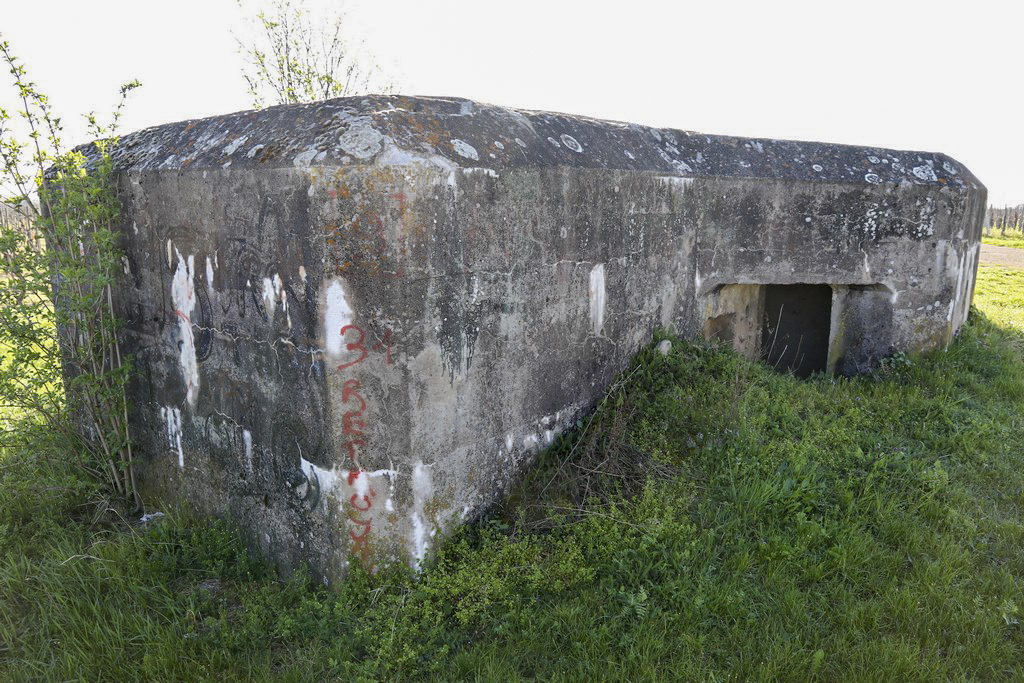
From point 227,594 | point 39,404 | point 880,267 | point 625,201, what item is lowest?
point 227,594

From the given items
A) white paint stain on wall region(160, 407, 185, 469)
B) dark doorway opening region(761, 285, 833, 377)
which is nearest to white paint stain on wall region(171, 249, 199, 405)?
white paint stain on wall region(160, 407, 185, 469)

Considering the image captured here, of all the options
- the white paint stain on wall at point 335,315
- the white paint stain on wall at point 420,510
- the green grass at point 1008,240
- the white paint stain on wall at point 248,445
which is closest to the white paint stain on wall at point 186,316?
the white paint stain on wall at point 248,445

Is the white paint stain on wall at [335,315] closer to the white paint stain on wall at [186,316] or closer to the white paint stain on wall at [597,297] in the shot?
the white paint stain on wall at [186,316]

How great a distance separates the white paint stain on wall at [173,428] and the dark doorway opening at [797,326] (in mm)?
4283

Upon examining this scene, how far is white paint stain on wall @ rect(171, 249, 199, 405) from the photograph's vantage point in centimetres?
291

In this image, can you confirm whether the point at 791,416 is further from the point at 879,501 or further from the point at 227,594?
the point at 227,594

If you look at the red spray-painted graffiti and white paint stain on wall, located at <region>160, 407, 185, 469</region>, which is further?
white paint stain on wall, located at <region>160, 407, 185, 469</region>

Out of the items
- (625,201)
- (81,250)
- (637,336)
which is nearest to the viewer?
(81,250)

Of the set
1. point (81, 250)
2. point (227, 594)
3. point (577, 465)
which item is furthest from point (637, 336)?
point (81, 250)

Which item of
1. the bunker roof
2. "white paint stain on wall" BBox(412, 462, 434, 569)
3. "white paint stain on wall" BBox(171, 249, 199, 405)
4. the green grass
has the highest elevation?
the bunker roof

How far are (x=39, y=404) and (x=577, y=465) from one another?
278 cm

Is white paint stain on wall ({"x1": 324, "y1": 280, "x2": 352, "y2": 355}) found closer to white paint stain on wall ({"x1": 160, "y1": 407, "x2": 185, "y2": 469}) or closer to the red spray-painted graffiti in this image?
the red spray-painted graffiti

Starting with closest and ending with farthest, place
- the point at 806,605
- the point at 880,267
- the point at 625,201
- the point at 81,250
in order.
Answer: the point at 806,605 < the point at 81,250 < the point at 625,201 < the point at 880,267

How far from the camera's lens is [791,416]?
12.4 feet
